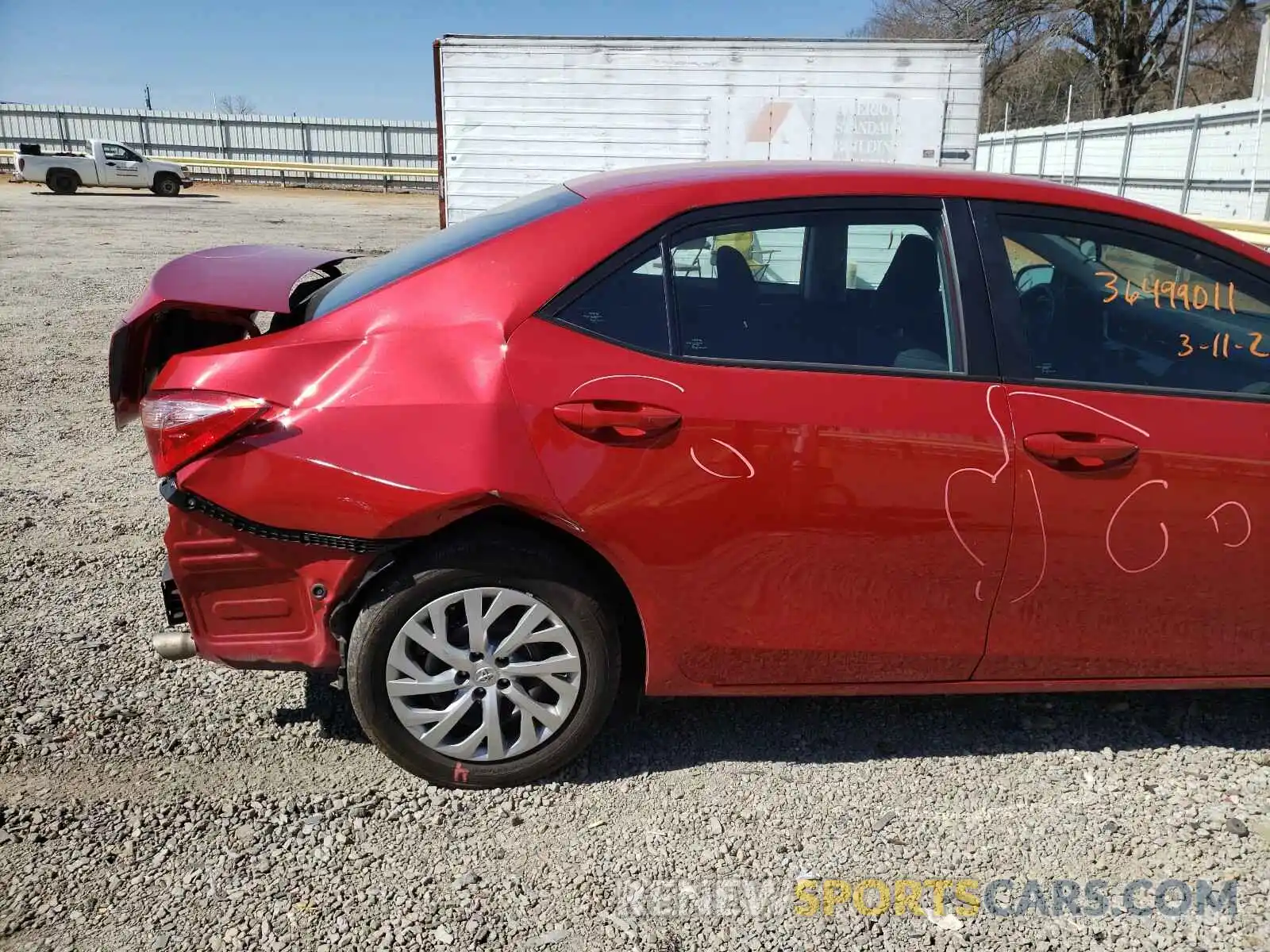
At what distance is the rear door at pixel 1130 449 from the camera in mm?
2787

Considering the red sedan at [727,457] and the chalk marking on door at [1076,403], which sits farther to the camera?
the chalk marking on door at [1076,403]

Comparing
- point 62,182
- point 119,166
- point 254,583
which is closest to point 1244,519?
point 254,583

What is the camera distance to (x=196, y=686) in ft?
11.3

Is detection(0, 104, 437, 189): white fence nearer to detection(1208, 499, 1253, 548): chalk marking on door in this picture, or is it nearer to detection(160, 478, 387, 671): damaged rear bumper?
detection(160, 478, 387, 671): damaged rear bumper

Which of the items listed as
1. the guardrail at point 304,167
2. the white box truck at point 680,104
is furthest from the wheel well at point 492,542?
the guardrail at point 304,167

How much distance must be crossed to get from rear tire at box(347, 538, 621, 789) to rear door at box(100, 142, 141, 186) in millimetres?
33976

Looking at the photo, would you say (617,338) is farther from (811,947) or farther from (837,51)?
(837,51)

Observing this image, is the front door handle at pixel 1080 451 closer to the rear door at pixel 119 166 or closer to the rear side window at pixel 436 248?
the rear side window at pixel 436 248

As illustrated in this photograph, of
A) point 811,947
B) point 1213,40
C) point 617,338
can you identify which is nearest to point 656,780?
point 811,947

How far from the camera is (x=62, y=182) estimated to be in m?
30.9

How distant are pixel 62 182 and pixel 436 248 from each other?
1314 inches

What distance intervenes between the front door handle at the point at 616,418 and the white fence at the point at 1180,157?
38.2 ft

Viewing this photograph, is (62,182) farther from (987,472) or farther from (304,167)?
(987,472)

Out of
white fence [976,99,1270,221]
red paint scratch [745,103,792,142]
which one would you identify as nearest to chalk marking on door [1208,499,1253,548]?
red paint scratch [745,103,792,142]
